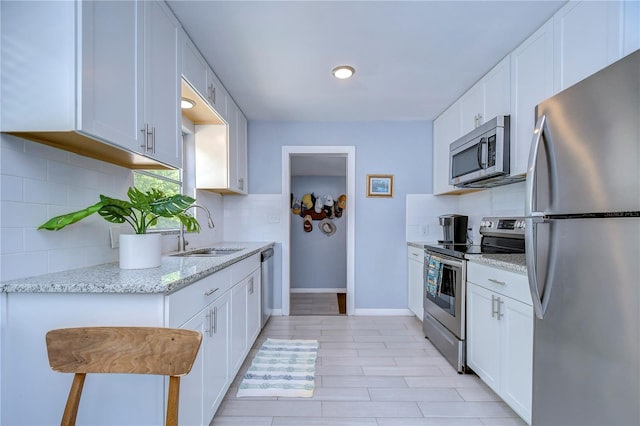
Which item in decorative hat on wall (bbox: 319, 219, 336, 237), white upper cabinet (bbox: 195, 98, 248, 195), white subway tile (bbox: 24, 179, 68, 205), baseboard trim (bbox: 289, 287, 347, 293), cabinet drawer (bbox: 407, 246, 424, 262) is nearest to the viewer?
white subway tile (bbox: 24, 179, 68, 205)

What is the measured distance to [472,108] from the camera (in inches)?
102

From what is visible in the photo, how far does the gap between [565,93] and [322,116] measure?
8.01ft

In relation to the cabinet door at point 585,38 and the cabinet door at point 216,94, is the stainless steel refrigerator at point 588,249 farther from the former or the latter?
the cabinet door at point 216,94

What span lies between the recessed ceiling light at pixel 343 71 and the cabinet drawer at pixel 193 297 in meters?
1.70

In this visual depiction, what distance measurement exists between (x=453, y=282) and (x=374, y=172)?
1668 mm

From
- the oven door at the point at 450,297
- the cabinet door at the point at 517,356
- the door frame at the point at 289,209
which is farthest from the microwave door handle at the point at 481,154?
the door frame at the point at 289,209

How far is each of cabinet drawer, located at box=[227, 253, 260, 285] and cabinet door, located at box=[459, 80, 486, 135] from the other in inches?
88.2

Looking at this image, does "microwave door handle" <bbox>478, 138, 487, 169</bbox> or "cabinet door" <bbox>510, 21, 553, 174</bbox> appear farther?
"microwave door handle" <bbox>478, 138, 487, 169</bbox>

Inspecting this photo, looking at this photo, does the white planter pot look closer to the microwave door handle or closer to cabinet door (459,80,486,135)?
the microwave door handle

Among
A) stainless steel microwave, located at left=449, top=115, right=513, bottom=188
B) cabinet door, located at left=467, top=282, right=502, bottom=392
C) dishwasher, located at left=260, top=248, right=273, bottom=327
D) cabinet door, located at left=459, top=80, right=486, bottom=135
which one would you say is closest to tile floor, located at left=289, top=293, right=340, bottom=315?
dishwasher, located at left=260, top=248, right=273, bottom=327

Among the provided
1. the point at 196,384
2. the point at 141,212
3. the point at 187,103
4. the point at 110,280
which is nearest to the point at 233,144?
the point at 187,103

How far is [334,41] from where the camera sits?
6.33 ft

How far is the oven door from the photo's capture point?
7.07 ft

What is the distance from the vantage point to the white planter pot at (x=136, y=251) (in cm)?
136
